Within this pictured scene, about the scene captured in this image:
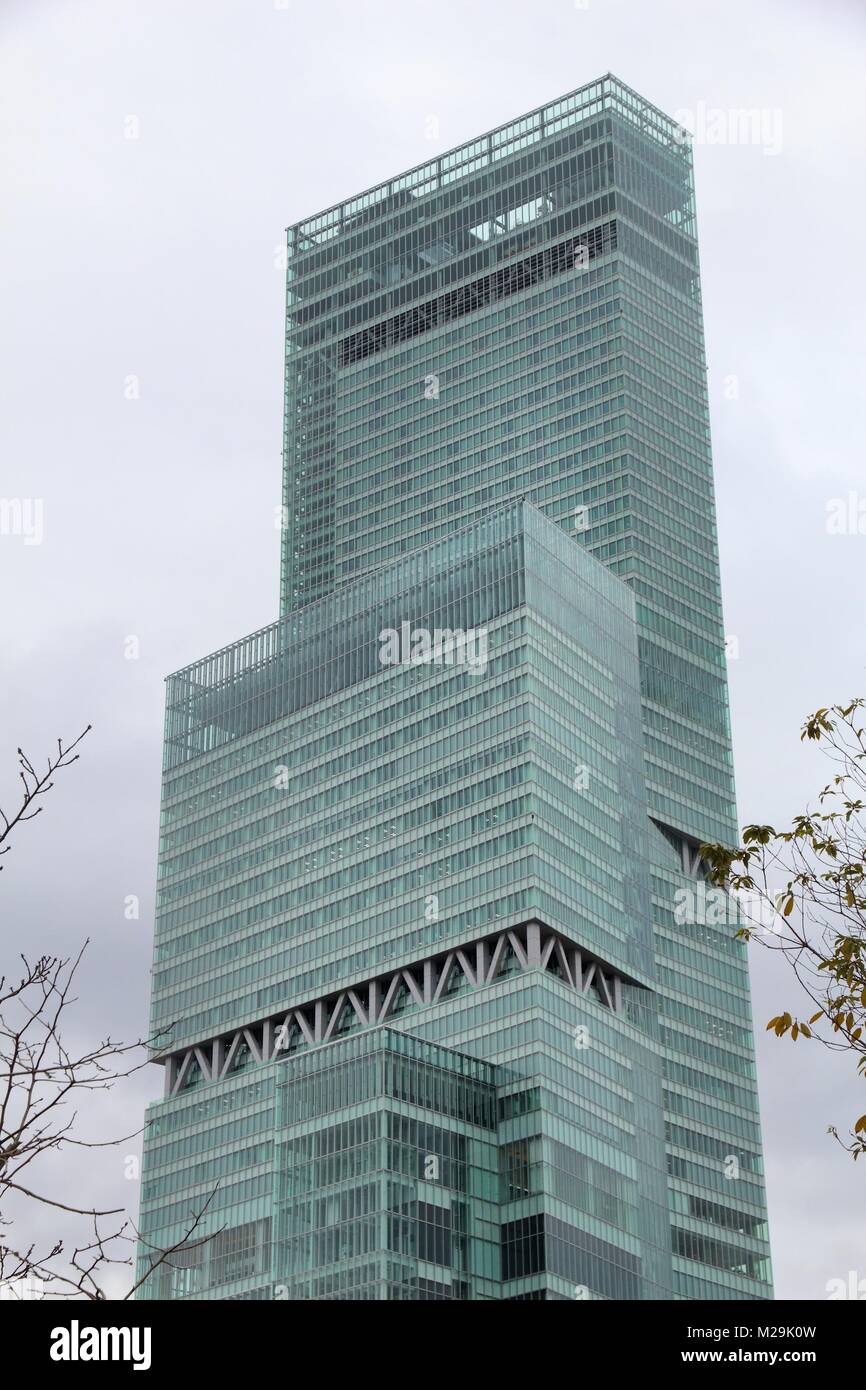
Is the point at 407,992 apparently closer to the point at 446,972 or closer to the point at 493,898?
the point at 446,972

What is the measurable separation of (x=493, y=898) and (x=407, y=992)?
1433cm

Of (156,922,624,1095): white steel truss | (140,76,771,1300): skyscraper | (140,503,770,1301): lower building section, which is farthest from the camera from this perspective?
(156,922,624,1095): white steel truss

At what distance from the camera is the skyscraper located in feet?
463

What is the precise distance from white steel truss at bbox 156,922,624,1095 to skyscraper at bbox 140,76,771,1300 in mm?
351

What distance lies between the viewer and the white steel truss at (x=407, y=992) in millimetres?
151500

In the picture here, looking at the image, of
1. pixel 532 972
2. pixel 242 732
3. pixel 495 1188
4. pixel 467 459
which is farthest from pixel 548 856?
pixel 467 459

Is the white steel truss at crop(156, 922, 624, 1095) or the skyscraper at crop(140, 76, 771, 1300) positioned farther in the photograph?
the white steel truss at crop(156, 922, 624, 1095)

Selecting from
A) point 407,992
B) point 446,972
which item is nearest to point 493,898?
point 446,972

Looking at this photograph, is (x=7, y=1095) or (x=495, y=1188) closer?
(x=7, y=1095)

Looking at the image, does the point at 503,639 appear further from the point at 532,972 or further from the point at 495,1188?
the point at 495,1188

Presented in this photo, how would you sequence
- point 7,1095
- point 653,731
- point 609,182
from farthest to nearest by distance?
point 609,182 → point 653,731 → point 7,1095

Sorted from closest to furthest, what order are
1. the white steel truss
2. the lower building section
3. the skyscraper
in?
the lower building section → the skyscraper → the white steel truss
